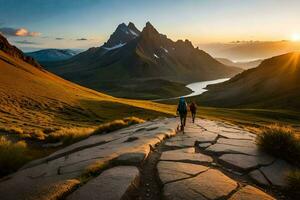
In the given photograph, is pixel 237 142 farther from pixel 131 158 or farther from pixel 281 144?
pixel 131 158

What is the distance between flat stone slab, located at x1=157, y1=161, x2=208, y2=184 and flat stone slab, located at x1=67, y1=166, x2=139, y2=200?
0.76m

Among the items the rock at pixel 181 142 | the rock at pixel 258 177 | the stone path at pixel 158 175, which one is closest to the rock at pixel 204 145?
the stone path at pixel 158 175

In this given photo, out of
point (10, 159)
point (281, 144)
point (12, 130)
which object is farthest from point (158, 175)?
point (12, 130)

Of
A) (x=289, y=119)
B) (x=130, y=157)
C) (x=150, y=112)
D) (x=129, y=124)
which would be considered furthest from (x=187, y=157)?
(x=289, y=119)

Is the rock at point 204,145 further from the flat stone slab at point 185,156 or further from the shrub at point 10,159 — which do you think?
the shrub at point 10,159

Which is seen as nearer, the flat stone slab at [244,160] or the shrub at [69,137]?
the flat stone slab at [244,160]

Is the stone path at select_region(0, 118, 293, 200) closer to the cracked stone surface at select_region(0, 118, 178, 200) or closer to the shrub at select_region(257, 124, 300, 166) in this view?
the cracked stone surface at select_region(0, 118, 178, 200)

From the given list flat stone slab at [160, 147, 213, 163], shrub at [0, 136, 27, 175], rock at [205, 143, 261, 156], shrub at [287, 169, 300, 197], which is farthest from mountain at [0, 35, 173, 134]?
shrub at [287, 169, 300, 197]

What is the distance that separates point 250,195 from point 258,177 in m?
1.69

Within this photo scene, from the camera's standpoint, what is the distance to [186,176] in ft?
27.3

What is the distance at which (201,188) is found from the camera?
293 inches

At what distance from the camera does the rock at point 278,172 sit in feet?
27.7

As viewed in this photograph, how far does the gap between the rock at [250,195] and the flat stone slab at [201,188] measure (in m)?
0.21

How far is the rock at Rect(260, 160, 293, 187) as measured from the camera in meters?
8.44
